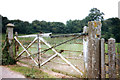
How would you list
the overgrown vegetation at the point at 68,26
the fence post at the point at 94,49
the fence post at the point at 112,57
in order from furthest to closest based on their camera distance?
1. the overgrown vegetation at the point at 68,26
2. the fence post at the point at 94,49
3. the fence post at the point at 112,57

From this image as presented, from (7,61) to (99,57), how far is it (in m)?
3.89

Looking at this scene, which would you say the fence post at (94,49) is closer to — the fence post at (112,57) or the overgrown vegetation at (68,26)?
the fence post at (112,57)

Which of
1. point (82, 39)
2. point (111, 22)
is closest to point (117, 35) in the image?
point (111, 22)

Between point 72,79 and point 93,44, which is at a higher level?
point 93,44

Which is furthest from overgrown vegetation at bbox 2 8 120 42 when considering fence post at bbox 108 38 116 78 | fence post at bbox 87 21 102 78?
fence post at bbox 108 38 116 78

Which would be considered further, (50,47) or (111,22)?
(111,22)

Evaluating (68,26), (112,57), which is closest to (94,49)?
(112,57)

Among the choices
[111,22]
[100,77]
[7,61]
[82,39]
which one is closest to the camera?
[100,77]

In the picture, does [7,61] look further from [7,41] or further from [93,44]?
[93,44]

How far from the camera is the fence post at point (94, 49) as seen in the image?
6.10 feet

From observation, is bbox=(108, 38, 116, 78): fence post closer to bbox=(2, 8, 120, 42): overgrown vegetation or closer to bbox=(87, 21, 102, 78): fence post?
bbox=(87, 21, 102, 78): fence post

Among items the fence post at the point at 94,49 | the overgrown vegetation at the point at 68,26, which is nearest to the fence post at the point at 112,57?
the fence post at the point at 94,49

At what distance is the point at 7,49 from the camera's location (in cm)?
406

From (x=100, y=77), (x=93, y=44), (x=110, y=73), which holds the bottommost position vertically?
(x=100, y=77)
